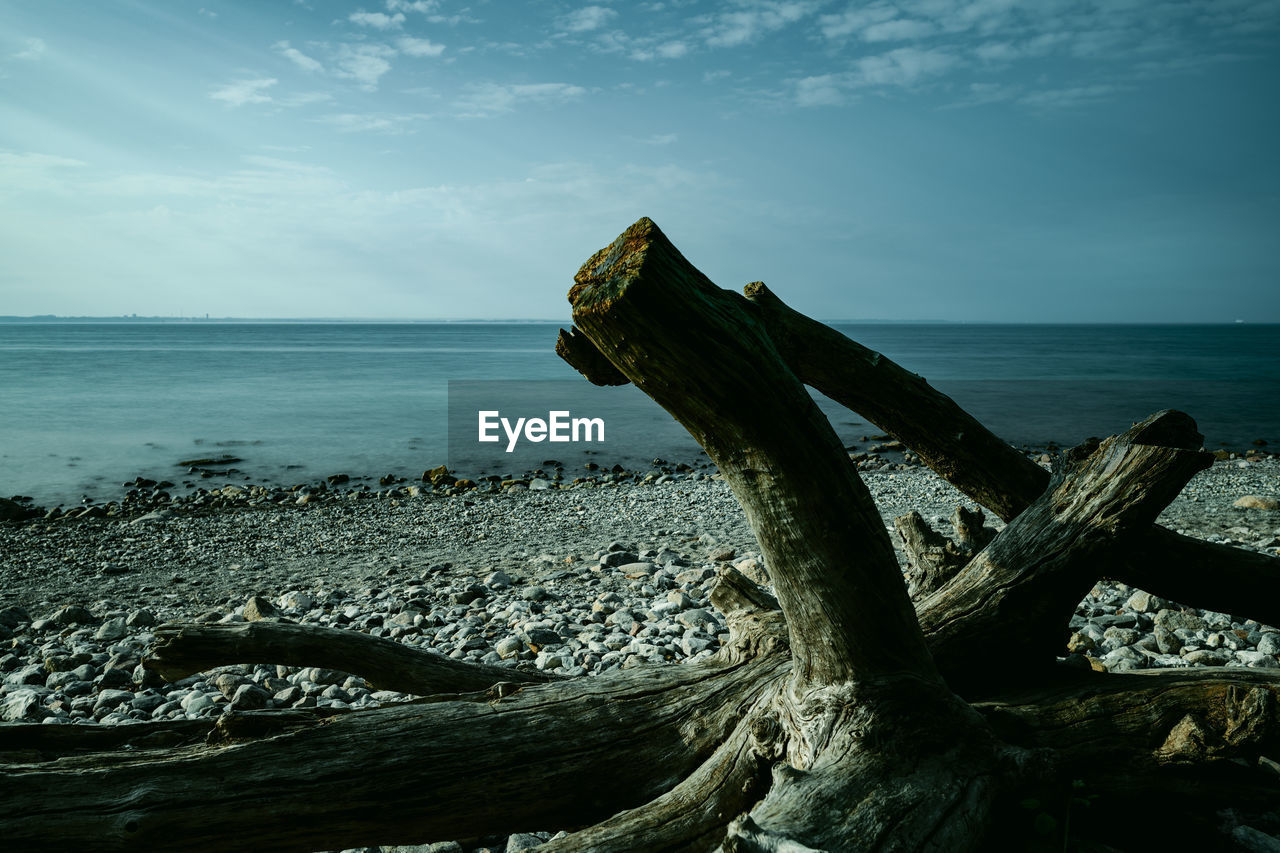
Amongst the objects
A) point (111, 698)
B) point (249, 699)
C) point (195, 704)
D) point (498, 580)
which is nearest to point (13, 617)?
point (111, 698)

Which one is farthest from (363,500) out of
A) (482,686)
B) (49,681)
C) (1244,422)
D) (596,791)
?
(1244,422)

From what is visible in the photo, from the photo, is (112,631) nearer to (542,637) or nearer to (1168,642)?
(542,637)

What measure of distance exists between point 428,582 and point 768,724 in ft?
23.1

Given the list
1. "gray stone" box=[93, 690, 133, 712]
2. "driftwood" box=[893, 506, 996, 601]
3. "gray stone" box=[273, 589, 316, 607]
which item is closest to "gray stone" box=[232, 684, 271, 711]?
"gray stone" box=[93, 690, 133, 712]

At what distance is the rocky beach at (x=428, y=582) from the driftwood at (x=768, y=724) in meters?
0.41

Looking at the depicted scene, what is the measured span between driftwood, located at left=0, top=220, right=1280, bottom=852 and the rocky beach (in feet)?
1.36

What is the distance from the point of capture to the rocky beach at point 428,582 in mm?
5828

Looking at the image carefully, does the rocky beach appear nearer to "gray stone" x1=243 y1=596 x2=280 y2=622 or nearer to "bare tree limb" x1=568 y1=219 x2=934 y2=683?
"gray stone" x1=243 y1=596 x2=280 y2=622

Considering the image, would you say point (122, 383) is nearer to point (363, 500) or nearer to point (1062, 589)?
point (363, 500)

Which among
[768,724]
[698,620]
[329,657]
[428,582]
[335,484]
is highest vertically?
[768,724]

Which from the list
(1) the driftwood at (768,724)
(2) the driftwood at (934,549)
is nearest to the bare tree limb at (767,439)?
(1) the driftwood at (768,724)

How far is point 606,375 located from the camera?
3.31m

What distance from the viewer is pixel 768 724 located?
2.84m

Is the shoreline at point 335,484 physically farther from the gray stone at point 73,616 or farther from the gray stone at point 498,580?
the gray stone at point 498,580
